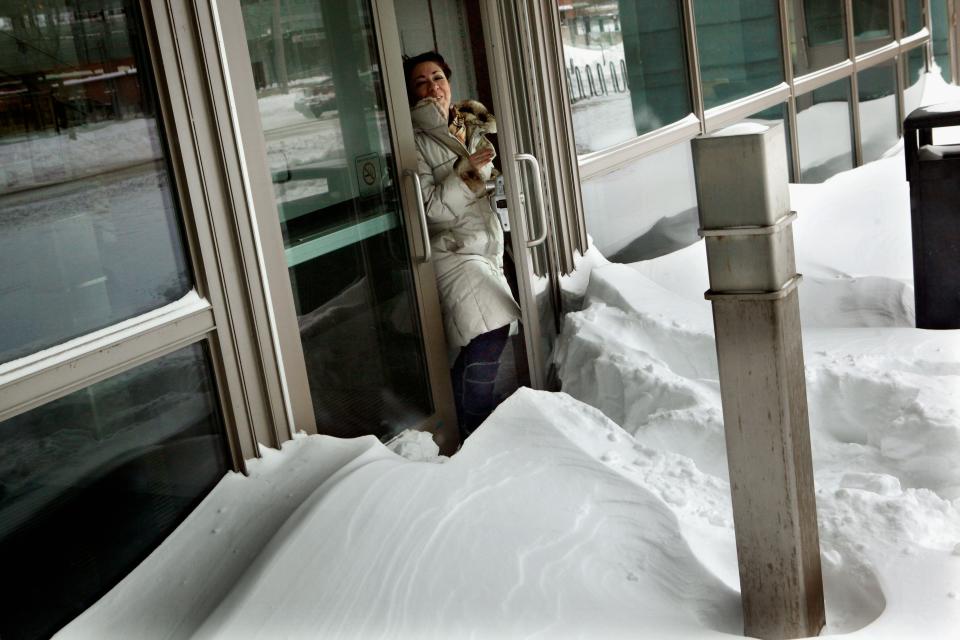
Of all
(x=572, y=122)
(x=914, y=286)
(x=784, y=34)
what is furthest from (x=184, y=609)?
(x=784, y=34)

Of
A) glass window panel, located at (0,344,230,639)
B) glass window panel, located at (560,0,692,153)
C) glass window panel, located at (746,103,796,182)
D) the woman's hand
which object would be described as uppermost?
glass window panel, located at (560,0,692,153)

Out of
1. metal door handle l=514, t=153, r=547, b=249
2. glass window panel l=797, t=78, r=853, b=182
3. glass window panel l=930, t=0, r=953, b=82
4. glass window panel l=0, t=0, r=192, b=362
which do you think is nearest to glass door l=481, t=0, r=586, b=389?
metal door handle l=514, t=153, r=547, b=249

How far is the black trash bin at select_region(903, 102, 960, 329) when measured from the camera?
4902mm

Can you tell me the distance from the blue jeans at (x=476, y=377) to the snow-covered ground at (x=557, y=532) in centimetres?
63

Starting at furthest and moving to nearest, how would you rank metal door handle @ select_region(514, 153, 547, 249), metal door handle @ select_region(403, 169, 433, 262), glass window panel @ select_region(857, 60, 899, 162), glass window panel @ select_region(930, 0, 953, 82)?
1. glass window panel @ select_region(930, 0, 953, 82)
2. glass window panel @ select_region(857, 60, 899, 162)
3. metal door handle @ select_region(514, 153, 547, 249)
4. metal door handle @ select_region(403, 169, 433, 262)

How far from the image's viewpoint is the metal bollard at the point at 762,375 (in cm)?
234

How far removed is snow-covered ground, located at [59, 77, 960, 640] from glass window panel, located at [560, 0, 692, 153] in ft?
6.62

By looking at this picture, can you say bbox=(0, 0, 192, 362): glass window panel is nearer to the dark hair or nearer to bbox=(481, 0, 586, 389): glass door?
the dark hair

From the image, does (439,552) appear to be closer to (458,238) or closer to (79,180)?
(79,180)

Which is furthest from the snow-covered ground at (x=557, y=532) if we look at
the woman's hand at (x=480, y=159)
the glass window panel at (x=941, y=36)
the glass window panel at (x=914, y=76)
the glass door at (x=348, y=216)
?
the glass window panel at (x=941, y=36)

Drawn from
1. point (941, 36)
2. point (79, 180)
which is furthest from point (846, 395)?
point (941, 36)

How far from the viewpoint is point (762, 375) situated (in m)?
2.42

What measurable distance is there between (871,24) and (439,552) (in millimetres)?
9299

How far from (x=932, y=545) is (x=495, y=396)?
231 cm
